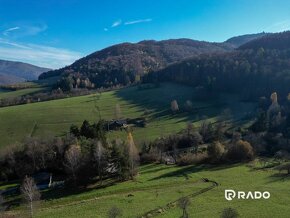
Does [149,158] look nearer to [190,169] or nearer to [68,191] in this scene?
[190,169]

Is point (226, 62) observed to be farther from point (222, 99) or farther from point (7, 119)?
point (7, 119)

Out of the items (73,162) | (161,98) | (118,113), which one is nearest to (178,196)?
(73,162)

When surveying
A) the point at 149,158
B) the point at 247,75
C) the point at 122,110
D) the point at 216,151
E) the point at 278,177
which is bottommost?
the point at 149,158

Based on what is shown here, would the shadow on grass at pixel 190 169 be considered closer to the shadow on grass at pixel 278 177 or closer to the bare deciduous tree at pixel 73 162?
the shadow on grass at pixel 278 177

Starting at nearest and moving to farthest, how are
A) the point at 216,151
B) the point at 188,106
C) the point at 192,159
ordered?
1. the point at 216,151
2. the point at 192,159
3. the point at 188,106

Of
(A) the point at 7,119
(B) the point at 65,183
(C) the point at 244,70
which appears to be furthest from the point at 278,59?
(B) the point at 65,183

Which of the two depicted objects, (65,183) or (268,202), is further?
(65,183)
